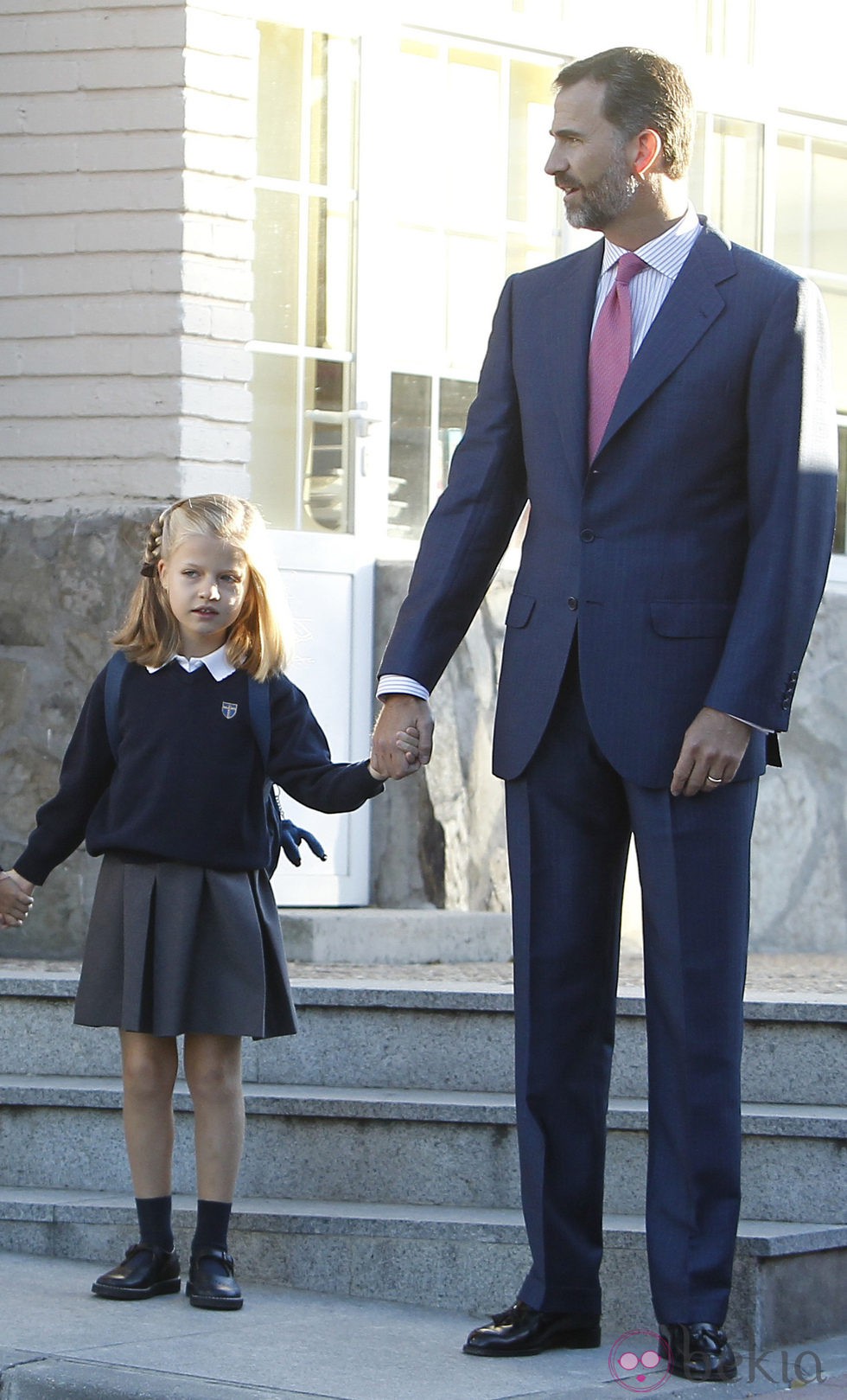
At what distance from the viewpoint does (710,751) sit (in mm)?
3020

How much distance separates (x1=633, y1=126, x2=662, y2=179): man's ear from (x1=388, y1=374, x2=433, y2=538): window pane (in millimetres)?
3123

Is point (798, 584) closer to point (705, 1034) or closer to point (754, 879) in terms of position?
point (705, 1034)

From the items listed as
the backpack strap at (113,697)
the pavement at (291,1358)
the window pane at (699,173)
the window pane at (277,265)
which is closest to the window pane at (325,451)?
the window pane at (277,265)

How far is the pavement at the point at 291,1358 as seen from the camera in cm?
303

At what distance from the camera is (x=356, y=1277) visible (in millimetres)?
3793

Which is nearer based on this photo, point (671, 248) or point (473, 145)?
point (671, 248)

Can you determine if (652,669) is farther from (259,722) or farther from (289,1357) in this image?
(289,1357)

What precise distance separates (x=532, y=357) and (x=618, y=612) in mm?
461

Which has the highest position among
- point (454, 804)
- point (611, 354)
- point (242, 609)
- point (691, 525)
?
point (611, 354)

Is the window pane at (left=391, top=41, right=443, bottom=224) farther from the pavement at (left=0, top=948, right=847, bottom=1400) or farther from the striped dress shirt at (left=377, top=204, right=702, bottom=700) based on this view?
the pavement at (left=0, top=948, right=847, bottom=1400)

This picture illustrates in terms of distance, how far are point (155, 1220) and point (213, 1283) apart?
171 mm

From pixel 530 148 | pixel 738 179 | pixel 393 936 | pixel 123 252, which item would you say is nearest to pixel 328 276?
pixel 123 252

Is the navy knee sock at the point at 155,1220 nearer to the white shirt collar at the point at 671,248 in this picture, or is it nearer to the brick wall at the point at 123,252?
the white shirt collar at the point at 671,248

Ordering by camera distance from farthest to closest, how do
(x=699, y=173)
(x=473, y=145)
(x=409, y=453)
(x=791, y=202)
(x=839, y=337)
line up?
(x=839, y=337) → (x=791, y=202) → (x=699, y=173) → (x=473, y=145) → (x=409, y=453)
